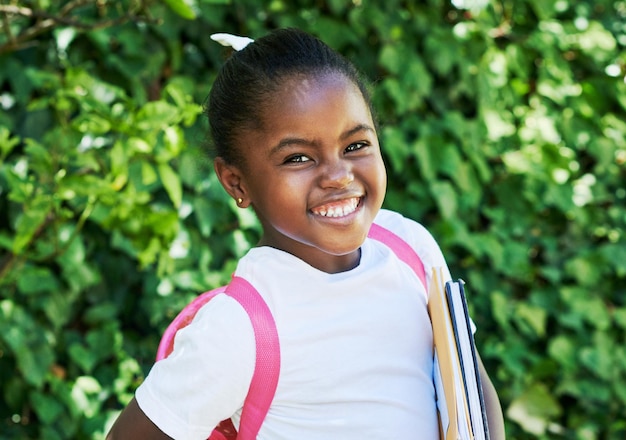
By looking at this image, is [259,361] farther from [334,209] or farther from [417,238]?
[417,238]

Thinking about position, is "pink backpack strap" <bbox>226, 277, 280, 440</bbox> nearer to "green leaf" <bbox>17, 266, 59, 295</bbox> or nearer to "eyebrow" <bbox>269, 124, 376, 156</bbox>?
"eyebrow" <bbox>269, 124, 376, 156</bbox>

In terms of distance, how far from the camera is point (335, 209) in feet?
4.34

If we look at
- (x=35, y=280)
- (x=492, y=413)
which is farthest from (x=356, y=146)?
(x=35, y=280)

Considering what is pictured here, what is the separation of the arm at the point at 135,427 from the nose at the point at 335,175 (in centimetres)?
40

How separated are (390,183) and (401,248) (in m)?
1.45

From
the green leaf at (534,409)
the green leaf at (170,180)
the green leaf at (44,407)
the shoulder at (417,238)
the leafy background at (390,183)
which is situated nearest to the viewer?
the shoulder at (417,238)

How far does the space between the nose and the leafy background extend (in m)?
0.73

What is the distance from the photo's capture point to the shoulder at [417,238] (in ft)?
5.02

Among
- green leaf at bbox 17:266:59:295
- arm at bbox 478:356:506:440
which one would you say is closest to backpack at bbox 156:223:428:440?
arm at bbox 478:356:506:440

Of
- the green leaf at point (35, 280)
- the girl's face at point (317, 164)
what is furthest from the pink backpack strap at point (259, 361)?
the green leaf at point (35, 280)

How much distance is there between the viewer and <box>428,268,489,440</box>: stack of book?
1.27 m

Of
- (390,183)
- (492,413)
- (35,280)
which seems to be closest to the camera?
(492,413)

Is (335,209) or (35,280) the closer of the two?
(335,209)

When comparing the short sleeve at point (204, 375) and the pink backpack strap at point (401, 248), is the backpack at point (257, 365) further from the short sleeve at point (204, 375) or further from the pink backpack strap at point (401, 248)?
the pink backpack strap at point (401, 248)
